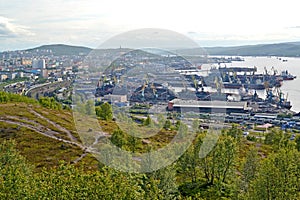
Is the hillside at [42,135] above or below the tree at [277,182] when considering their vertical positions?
below

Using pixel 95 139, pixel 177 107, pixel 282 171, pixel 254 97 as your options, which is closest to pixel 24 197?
pixel 95 139

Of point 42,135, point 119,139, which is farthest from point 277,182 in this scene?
point 42,135

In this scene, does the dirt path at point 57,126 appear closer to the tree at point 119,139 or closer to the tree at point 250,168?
the tree at point 119,139

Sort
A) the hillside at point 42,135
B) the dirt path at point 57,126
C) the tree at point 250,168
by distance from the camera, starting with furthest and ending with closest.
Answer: the dirt path at point 57,126 < the hillside at point 42,135 < the tree at point 250,168

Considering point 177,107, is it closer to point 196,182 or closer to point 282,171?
point 282,171

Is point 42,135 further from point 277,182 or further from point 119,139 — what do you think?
point 277,182

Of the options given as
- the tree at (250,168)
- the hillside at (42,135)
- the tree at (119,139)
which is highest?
the tree at (119,139)

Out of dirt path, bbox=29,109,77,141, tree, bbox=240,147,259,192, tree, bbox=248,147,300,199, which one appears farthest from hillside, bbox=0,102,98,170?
tree, bbox=248,147,300,199

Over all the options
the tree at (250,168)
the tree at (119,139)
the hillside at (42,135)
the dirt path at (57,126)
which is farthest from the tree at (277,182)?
the dirt path at (57,126)

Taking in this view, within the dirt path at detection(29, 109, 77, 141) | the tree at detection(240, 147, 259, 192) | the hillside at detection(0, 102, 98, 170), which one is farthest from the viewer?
the dirt path at detection(29, 109, 77, 141)

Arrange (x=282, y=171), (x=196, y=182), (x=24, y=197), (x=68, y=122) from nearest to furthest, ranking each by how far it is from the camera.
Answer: (x=24, y=197) → (x=282, y=171) → (x=196, y=182) → (x=68, y=122)

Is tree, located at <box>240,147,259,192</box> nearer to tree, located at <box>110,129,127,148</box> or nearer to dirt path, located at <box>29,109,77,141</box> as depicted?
tree, located at <box>110,129,127,148</box>
